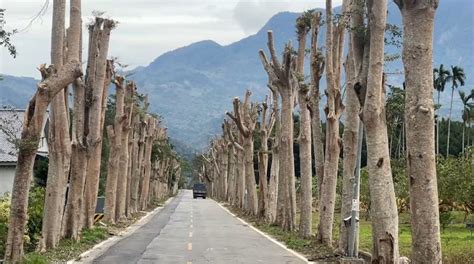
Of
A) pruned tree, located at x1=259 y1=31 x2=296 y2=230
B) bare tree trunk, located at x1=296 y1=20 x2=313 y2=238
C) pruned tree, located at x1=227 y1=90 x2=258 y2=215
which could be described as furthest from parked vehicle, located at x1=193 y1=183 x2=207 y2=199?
bare tree trunk, located at x1=296 y1=20 x2=313 y2=238

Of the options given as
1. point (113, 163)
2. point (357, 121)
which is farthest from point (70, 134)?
point (357, 121)

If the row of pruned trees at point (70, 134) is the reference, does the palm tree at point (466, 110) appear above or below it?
above

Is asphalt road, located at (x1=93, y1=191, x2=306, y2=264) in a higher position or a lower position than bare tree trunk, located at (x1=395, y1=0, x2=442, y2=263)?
lower

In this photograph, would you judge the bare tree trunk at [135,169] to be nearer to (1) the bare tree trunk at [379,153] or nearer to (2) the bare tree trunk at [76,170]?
(2) the bare tree trunk at [76,170]

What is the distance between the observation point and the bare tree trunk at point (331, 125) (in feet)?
74.4

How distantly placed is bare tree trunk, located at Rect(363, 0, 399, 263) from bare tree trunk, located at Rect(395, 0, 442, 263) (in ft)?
9.85

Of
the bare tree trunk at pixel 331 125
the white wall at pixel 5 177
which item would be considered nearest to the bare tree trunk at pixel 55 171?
the bare tree trunk at pixel 331 125

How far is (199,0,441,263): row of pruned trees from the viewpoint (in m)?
10.1

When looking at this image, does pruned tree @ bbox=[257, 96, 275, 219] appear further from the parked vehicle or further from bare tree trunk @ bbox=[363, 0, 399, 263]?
the parked vehicle

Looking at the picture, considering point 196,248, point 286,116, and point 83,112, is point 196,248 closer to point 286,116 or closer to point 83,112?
point 83,112

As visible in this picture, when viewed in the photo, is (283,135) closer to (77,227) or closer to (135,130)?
(77,227)

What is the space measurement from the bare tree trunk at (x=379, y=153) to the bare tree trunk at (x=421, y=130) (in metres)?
3.00

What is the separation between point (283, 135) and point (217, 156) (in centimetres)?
6196

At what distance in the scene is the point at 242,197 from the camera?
181 ft
